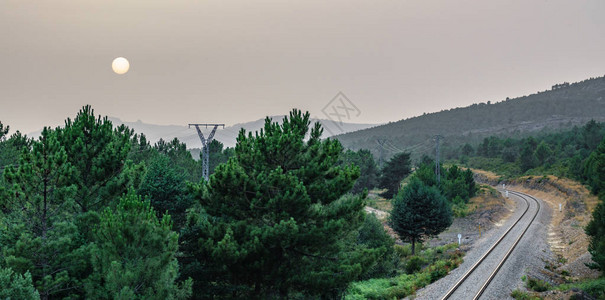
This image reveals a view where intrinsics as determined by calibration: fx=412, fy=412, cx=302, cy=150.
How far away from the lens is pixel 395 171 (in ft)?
230

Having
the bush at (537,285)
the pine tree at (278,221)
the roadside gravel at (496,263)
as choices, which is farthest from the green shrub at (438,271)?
the pine tree at (278,221)

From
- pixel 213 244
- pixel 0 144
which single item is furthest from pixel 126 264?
pixel 0 144

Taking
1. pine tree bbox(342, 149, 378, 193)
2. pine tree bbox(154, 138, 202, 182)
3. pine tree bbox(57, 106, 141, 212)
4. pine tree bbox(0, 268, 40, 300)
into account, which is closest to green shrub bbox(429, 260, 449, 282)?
pine tree bbox(57, 106, 141, 212)

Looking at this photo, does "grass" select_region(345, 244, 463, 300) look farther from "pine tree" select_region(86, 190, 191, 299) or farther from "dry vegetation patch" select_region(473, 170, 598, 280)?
"pine tree" select_region(86, 190, 191, 299)

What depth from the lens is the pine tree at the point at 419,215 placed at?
113 feet

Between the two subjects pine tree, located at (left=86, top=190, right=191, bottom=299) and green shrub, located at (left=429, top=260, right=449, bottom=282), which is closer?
pine tree, located at (left=86, top=190, right=191, bottom=299)

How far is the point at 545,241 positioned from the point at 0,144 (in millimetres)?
50933

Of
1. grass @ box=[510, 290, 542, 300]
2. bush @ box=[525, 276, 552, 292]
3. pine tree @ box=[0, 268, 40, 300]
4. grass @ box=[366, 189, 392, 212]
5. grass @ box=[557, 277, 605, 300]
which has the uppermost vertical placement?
pine tree @ box=[0, 268, 40, 300]

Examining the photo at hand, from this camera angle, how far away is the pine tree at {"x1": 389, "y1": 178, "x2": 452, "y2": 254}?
34312 millimetres

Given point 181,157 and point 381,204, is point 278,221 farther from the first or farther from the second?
point 381,204

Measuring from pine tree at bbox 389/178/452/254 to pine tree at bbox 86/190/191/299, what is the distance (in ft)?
83.7

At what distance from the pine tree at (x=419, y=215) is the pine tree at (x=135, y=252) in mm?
25520

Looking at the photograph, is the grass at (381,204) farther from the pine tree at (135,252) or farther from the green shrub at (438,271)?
the pine tree at (135,252)

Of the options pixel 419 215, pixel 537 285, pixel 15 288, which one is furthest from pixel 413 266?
pixel 15 288
